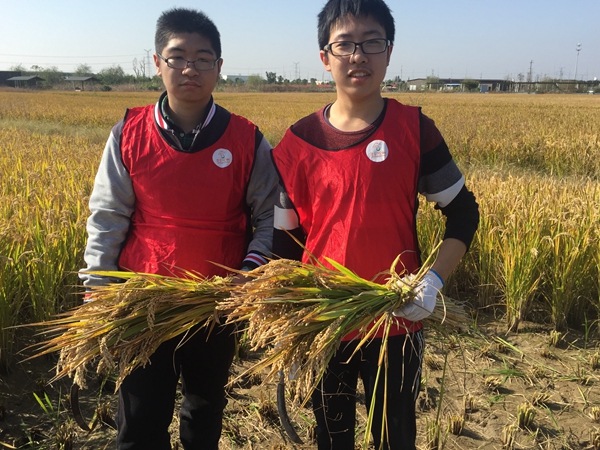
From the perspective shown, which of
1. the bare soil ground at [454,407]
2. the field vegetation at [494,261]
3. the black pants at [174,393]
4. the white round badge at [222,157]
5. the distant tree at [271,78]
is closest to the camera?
the black pants at [174,393]

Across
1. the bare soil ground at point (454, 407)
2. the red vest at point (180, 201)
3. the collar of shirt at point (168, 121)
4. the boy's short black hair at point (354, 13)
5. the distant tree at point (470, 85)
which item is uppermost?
the distant tree at point (470, 85)

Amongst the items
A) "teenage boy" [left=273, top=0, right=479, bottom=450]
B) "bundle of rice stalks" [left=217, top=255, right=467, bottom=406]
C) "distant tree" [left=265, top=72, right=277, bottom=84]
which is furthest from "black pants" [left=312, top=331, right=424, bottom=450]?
"distant tree" [left=265, top=72, right=277, bottom=84]

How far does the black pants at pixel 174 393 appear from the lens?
1.52 metres

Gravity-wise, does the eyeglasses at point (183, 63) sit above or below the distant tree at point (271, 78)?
below

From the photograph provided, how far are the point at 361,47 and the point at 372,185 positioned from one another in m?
0.41

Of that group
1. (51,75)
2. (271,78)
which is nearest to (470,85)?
(271,78)

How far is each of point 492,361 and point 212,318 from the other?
1.85 m

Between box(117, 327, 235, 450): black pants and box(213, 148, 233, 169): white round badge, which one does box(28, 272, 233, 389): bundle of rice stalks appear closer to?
box(117, 327, 235, 450): black pants

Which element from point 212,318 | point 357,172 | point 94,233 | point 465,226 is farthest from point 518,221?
point 94,233

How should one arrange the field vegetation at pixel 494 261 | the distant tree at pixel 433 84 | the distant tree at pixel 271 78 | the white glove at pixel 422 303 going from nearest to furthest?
the white glove at pixel 422 303
the field vegetation at pixel 494 261
the distant tree at pixel 433 84
the distant tree at pixel 271 78

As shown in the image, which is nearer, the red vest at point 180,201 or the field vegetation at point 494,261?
the red vest at point 180,201

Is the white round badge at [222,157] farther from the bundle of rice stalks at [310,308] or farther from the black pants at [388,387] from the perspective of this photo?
→ the black pants at [388,387]

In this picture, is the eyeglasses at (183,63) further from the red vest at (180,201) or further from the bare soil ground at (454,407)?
the bare soil ground at (454,407)

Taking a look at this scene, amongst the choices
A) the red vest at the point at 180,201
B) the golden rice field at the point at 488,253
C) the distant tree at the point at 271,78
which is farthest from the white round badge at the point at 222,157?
the distant tree at the point at 271,78
